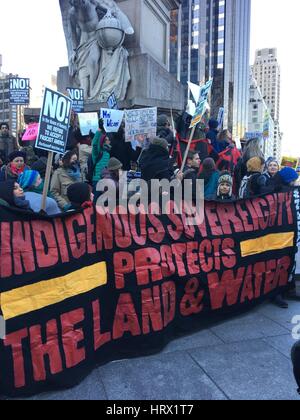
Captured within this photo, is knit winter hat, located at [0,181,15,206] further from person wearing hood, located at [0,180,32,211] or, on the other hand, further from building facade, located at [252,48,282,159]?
building facade, located at [252,48,282,159]

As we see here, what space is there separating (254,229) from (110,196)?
1.82 metres

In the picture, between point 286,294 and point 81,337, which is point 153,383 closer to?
point 81,337

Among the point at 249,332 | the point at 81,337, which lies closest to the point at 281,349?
the point at 249,332

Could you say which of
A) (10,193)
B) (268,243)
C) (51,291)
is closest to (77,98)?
(268,243)

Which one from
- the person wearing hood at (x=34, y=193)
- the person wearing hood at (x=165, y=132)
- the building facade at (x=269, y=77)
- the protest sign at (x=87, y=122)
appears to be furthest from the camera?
the building facade at (x=269, y=77)

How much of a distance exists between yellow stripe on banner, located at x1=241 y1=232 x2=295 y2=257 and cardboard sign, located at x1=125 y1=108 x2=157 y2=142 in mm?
2787

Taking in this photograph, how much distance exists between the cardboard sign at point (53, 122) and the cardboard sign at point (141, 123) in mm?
2693

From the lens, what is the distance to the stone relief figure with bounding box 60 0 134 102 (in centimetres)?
1053

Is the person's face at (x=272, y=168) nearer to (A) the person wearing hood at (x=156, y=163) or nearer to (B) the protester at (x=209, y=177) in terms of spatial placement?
(B) the protester at (x=209, y=177)

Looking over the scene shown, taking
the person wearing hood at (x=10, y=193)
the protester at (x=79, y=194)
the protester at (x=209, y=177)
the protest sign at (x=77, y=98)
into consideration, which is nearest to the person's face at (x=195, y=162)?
the protester at (x=209, y=177)

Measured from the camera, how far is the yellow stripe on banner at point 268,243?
15.2 feet

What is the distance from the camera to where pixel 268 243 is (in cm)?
489

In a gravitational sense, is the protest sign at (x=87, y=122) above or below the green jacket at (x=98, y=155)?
above

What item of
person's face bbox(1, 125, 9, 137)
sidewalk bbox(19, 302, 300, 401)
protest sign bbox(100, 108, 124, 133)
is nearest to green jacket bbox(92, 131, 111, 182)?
protest sign bbox(100, 108, 124, 133)
